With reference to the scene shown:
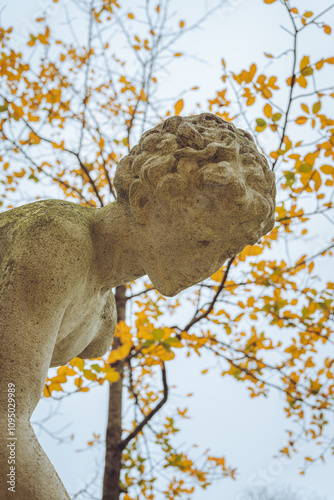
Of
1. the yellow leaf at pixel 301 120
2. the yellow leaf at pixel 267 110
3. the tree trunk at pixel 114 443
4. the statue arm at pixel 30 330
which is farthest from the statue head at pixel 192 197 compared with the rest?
the tree trunk at pixel 114 443

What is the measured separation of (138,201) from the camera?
1622mm

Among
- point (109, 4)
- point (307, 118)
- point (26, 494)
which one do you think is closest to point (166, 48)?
point (109, 4)

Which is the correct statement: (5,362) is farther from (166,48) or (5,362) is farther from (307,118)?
(166,48)

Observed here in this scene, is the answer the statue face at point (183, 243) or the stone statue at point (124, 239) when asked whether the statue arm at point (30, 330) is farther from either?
the statue face at point (183, 243)

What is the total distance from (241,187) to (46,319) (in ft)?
2.70

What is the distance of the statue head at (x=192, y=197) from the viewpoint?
1499mm

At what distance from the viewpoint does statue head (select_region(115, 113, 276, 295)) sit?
1499 millimetres

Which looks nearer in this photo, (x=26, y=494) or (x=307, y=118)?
(x=26, y=494)

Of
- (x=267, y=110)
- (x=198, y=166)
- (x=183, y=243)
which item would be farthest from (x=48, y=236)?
(x=267, y=110)

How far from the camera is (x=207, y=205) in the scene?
1510mm

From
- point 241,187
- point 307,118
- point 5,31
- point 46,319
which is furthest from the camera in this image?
point 5,31

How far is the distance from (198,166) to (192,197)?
0.12 metres

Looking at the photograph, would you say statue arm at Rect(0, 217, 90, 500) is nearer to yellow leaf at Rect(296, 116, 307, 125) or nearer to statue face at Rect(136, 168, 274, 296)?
statue face at Rect(136, 168, 274, 296)

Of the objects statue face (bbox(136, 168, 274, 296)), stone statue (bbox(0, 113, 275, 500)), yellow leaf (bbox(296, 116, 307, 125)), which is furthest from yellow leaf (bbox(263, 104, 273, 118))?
statue face (bbox(136, 168, 274, 296))
